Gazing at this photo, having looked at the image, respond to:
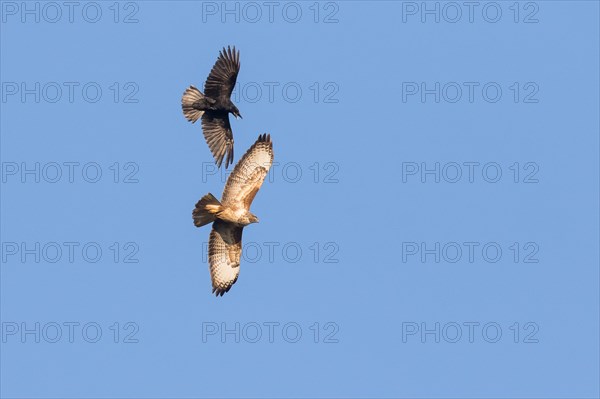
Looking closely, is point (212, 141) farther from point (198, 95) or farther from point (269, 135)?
point (269, 135)

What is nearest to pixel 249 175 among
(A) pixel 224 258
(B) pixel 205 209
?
(B) pixel 205 209

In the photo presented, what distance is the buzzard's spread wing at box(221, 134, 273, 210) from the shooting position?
2592 cm

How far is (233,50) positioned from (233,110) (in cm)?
114

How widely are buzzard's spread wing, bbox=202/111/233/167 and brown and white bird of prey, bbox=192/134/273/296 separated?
2815 mm

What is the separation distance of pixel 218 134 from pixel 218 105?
0.71 metres

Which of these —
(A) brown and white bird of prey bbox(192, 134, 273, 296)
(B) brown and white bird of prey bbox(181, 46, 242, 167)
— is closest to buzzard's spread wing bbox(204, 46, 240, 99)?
(B) brown and white bird of prey bbox(181, 46, 242, 167)

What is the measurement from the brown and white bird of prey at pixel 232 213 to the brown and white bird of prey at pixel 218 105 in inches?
100

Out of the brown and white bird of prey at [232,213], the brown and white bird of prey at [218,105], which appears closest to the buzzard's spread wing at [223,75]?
the brown and white bird of prey at [218,105]

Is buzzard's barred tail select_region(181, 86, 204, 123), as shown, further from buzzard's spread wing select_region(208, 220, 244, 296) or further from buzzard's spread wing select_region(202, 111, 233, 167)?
buzzard's spread wing select_region(208, 220, 244, 296)

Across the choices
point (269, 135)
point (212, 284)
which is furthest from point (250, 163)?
point (212, 284)

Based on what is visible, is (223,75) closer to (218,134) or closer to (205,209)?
(218,134)

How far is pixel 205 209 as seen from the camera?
84.1 feet

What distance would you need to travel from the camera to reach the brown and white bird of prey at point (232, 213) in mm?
25719

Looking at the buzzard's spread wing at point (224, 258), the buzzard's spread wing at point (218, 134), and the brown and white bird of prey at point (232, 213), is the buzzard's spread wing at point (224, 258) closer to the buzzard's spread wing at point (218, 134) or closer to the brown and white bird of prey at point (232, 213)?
the brown and white bird of prey at point (232, 213)
